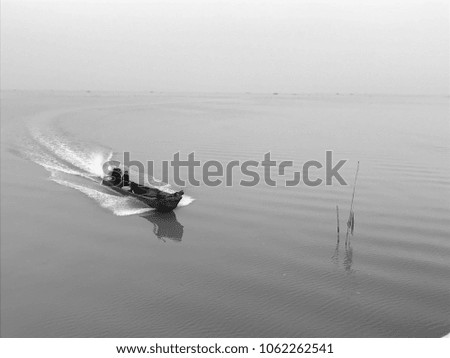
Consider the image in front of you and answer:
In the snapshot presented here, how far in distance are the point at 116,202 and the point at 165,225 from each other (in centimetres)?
389

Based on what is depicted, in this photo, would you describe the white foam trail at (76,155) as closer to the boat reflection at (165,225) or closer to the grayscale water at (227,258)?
the grayscale water at (227,258)

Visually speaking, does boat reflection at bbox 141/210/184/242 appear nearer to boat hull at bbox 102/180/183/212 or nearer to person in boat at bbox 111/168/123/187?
boat hull at bbox 102/180/183/212

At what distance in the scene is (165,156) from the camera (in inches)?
1212

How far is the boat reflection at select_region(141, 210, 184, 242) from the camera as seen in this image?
16375mm

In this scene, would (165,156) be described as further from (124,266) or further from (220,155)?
(124,266)

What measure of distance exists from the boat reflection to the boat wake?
0.77 metres

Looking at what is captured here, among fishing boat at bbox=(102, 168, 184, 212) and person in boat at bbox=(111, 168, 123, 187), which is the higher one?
person in boat at bbox=(111, 168, 123, 187)

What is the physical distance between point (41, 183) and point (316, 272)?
1651 centimetres

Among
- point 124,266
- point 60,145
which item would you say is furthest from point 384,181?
point 60,145

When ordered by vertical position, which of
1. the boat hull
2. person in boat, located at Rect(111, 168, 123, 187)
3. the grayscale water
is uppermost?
person in boat, located at Rect(111, 168, 123, 187)

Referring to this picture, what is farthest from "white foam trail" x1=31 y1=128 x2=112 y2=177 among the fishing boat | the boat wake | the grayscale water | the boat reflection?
the boat reflection

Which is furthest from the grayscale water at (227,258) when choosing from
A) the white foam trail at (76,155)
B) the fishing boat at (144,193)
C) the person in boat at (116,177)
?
the person in boat at (116,177)

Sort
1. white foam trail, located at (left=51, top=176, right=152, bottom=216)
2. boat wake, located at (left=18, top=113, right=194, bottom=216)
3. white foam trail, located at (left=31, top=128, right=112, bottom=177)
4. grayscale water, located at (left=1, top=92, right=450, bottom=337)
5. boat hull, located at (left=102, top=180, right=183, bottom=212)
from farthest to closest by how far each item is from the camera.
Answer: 1. white foam trail, located at (left=31, top=128, right=112, bottom=177)
2. boat wake, located at (left=18, top=113, right=194, bottom=216)
3. white foam trail, located at (left=51, top=176, right=152, bottom=216)
4. boat hull, located at (left=102, top=180, right=183, bottom=212)
5. grayscale water, located at (left=1, top=92, right=450, bottom=337)

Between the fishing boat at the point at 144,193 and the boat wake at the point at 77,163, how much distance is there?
437mm
